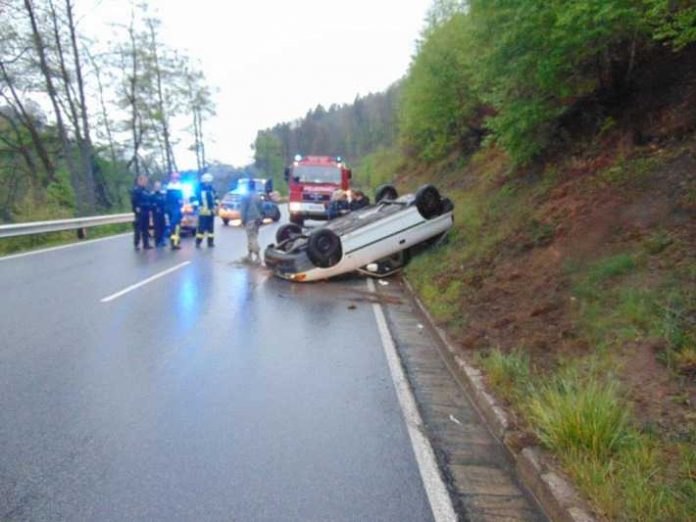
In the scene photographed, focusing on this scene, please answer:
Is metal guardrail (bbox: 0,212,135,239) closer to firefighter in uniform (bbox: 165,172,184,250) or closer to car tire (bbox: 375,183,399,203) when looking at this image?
firefighter in uniform (bbox: 165,172,184,250)

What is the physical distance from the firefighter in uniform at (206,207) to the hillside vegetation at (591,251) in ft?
21.7

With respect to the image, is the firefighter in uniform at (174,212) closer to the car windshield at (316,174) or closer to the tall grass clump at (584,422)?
the car windshield at (316,174)

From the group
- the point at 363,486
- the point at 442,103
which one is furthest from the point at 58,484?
the point at 442,103

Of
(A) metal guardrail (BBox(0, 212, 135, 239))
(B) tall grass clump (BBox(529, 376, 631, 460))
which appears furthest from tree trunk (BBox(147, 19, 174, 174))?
(B) tall grass clump (BBox(529, 376, 631, 460))

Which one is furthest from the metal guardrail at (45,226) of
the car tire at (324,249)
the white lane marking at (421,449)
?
the white lane marking at (421,449)

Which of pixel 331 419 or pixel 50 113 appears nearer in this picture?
pixel 331 419

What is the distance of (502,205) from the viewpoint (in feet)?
37.9

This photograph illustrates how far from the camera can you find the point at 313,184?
2072 centimetres

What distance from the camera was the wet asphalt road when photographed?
329 cm

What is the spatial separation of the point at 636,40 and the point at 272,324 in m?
7.76

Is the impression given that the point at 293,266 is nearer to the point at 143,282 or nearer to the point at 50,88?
the point at 143,282

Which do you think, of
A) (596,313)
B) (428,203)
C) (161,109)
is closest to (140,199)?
(428,203)

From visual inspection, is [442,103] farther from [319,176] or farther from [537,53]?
[537,53]

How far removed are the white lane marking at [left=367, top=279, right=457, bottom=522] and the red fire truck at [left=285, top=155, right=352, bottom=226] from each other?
562 inches
